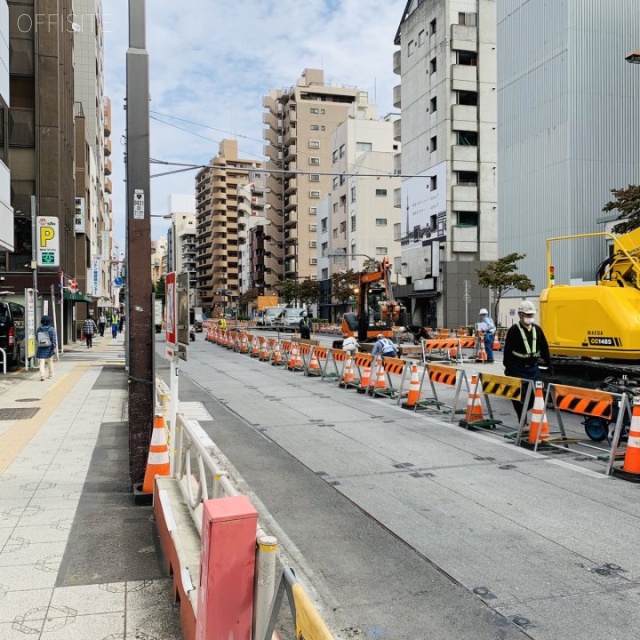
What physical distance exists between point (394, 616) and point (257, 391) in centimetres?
1252

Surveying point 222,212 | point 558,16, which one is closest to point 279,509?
point 558,16

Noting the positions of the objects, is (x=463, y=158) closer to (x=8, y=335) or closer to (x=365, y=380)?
(x=8, y=335)

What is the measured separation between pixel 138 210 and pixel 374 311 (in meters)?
22.2

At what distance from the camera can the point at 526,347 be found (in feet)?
34.7

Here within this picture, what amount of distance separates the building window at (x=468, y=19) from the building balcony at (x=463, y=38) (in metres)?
0.68

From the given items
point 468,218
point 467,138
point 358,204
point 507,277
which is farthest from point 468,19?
point 507,277

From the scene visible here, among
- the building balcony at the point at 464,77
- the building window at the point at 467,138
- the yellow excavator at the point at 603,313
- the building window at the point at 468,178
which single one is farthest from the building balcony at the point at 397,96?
the yellow excavator at the point at 603,313

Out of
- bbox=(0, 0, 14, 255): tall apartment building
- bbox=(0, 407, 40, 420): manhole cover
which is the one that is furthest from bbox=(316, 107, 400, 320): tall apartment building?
bbox=(0, 407, 40, 420): manhole cover

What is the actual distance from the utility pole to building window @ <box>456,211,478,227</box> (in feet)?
168

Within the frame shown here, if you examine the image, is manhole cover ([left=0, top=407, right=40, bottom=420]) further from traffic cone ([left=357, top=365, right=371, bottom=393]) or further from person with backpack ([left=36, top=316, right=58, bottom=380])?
traffic cone ([left=357, top=365, right=371, bottom=393])

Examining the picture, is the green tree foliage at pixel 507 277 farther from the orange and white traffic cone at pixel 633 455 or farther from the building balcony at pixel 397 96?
the orange and white traffic cone at pixel 633 455

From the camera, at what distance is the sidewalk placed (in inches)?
167

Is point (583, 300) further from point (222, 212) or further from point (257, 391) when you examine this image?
point (222, 212)

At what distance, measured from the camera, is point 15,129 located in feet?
105
